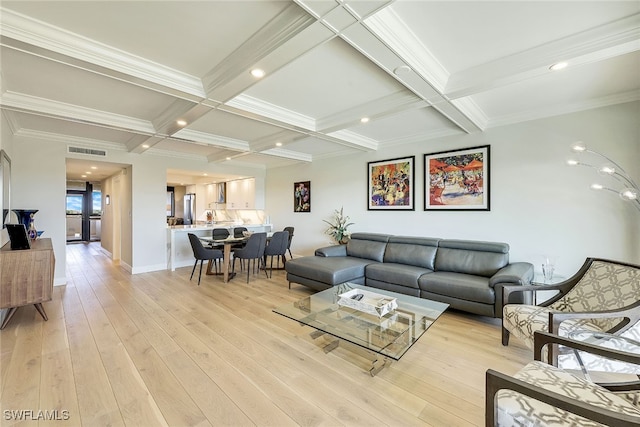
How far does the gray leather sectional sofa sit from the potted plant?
0.64 meters

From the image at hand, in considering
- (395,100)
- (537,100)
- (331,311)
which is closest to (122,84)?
(395,100)

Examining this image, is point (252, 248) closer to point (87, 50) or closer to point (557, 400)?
point (87, 50)

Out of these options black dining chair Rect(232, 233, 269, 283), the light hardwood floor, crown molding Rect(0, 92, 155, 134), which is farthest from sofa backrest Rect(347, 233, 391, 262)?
crown molding Rect(0, 92, 155, 134)

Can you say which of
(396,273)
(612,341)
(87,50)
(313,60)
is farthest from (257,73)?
(612,341)

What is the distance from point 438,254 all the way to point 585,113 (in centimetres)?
242

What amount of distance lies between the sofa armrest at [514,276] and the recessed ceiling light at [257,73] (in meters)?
3.20

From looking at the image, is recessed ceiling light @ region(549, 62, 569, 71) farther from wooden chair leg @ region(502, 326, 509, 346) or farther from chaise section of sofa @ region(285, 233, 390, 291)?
chaise section of sofa @ region(285, 233, 390, 291)

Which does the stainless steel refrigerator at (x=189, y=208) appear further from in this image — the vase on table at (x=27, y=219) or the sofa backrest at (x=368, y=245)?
the sofa backrest at (x=368, y=245)

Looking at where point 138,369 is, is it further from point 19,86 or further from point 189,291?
point 19,86

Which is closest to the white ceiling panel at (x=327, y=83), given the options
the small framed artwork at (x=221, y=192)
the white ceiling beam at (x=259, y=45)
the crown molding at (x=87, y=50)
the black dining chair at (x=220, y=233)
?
the white ceiling beam at (x=259, y=45)

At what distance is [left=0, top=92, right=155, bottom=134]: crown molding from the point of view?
2965 millimetres

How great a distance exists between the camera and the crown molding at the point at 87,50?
72.2 inches

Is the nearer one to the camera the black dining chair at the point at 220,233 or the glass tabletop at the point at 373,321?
the glass tabletop at the point at 373,321

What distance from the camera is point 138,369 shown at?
86.7 inches
